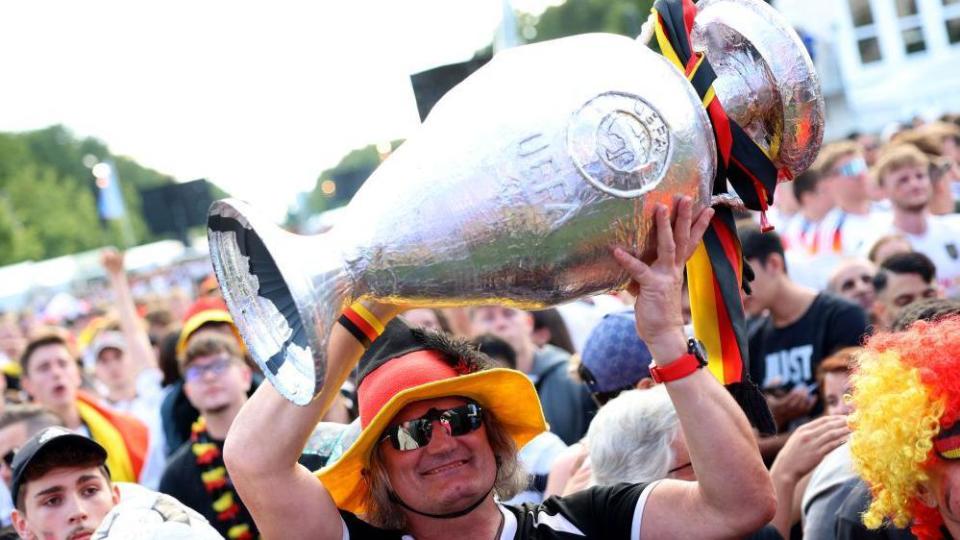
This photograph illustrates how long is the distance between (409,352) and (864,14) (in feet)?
94.4

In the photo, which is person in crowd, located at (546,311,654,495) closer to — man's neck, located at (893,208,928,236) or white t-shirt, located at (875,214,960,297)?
white t-shirt, located at (875,214,960,297)

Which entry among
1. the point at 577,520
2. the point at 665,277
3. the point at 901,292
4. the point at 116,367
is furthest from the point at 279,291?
the point at 116,367

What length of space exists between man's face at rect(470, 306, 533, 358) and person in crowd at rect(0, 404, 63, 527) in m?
2.12

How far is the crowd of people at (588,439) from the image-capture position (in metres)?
2.39

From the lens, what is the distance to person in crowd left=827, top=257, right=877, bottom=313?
5.86 meters

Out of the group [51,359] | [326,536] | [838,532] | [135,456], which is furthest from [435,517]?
[51,359]

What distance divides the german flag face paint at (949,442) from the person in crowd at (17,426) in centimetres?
384

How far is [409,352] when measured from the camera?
2744 mm

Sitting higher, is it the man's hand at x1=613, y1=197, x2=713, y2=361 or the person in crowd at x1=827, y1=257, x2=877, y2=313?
the man's hand at x1=613, y1=197, x2=713, y2=361

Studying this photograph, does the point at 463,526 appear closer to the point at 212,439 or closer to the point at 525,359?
the point at 212,439

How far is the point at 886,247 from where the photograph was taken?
6039 millimetres

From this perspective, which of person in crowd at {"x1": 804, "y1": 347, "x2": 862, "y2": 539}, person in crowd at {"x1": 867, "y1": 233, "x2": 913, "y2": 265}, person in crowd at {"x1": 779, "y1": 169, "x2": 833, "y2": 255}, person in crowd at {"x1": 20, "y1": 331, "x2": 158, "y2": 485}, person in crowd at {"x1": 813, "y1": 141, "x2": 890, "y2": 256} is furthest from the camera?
person in crowd at {"x1": 779, "y1": 169, "x2": 833, "y2": 255}

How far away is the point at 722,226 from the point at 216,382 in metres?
3.03

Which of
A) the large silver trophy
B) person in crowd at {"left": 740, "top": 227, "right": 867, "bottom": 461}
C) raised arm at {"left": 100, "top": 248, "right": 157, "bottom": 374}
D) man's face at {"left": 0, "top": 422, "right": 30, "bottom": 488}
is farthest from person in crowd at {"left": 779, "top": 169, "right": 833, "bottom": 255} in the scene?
the large silver trophy
